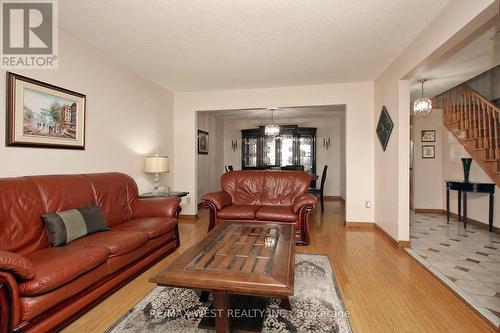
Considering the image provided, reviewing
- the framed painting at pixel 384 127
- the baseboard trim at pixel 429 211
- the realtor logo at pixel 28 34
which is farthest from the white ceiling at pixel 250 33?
the baseboard trim at pixel 429 211

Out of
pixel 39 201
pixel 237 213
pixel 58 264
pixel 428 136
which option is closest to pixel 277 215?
pixel 237 213

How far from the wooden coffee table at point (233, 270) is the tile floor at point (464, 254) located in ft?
5.35

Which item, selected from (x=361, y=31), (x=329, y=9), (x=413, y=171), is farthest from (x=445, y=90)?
(x=329, y=9)

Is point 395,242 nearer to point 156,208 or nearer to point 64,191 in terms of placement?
point 156,208

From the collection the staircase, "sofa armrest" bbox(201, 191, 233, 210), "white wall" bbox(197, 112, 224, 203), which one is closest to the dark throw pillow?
"sofa armrest" bbox(201, 191, 233, 210)

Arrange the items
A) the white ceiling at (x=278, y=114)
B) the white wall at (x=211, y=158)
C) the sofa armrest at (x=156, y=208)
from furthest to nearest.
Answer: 1. the white ceiling at (x=278, y=114)
2. the white wall at (x=211, y=158)
3. the sofa armrest at (x=156, y=208)

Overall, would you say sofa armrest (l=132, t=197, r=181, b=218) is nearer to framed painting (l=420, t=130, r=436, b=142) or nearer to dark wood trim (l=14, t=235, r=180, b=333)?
dark wood trim (l=14, t=235, r=180, b=333)

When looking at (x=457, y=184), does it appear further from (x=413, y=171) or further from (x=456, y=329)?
(x=456, y=329)

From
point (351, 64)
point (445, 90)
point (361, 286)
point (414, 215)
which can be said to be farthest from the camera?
point (414, 215)

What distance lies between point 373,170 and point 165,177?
148 inches

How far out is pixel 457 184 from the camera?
13.3 ft

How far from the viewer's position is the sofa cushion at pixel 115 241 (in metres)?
1.93

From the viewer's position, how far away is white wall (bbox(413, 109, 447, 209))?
16.4 ft

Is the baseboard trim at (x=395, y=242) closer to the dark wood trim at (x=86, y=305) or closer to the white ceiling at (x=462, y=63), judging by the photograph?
the white ceiling at (x=462, y=63)
